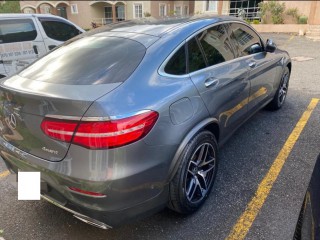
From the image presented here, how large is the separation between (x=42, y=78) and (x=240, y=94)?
6.61 ft

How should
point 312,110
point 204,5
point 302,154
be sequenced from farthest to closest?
point 204,5 < point 312,110 < point 302,154

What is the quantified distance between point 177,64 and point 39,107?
3.72 feet

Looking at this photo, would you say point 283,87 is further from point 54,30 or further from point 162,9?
point 162,9

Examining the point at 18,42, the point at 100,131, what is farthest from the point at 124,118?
the point at 18,42

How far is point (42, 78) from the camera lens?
7.46 feet

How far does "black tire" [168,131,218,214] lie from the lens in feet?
7.54

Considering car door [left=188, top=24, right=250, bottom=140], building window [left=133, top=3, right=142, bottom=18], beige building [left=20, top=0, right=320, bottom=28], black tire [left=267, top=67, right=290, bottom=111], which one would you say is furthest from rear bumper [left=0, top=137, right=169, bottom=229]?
building window [left=133, top=3, right=142, bottom=18]

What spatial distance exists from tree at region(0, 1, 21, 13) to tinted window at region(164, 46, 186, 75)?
109 feet

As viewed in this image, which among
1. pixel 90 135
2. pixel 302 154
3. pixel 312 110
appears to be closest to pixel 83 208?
pixel 90 135

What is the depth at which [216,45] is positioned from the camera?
297 cm

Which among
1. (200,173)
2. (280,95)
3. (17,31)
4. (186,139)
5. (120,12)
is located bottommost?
(200,173)

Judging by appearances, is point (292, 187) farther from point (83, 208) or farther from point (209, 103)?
point (83, 208)

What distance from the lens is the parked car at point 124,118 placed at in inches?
74.0

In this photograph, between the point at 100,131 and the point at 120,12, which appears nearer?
the point at 100,131
